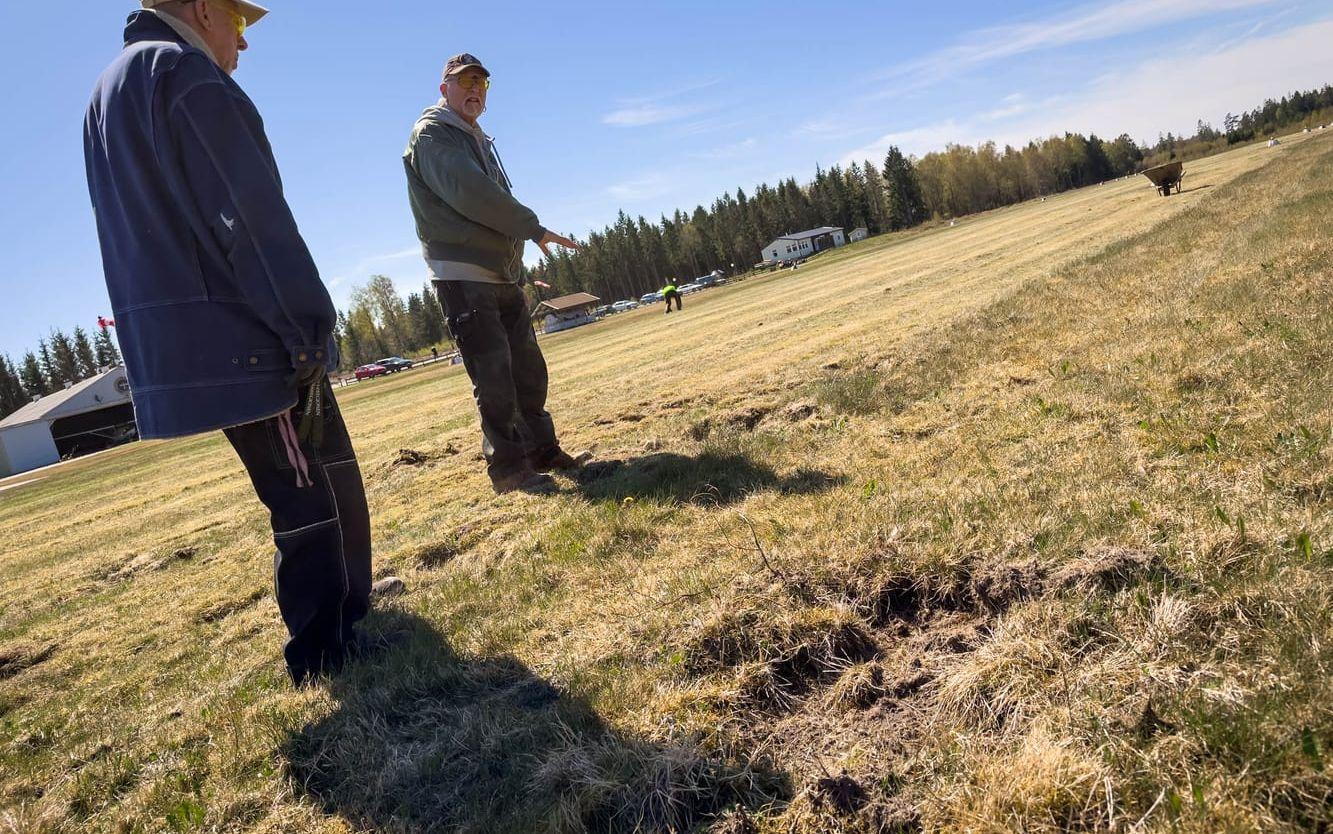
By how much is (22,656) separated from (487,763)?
4.04 meters

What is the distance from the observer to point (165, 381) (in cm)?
265

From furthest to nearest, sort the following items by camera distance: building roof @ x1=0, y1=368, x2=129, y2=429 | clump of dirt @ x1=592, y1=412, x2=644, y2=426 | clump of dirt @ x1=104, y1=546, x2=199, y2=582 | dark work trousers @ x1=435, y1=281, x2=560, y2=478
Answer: building roof @ x1=0, y1=368, x2=129, y2=429 → clump of dirt @ x1=592, y1=412, x2=644, y2=426 → clump of dirt @ x1=104, y1=546, x2=199, y2=582 → dark work trousers @ x1=435, y1=281, x2=560, y2=478

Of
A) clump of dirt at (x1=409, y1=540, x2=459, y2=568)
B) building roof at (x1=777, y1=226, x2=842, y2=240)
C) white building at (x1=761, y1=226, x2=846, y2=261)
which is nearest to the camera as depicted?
clump of dirt at (x1=409, y1=540, x2=459, y2=568)

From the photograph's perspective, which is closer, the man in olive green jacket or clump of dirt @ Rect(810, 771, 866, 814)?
clump of dirt @ Rect(810, 771, 866, 814)

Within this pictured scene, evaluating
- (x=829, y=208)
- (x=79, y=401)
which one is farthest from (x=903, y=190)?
(x=79, y=401)

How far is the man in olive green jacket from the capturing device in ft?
16.2

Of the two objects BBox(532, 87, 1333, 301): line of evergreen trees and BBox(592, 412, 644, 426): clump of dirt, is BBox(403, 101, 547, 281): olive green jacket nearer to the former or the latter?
BBox(592, 412, 644, 426): clump of dirt

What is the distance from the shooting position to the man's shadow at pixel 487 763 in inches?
72.4

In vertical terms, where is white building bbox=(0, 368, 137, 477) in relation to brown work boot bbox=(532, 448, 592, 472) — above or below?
above

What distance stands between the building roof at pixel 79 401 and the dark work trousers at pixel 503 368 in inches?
2428

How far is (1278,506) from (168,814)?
3670 millimetres

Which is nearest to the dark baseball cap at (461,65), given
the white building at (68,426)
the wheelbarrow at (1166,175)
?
the wheelbarrow at (1166,175)

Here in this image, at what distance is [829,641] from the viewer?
7.66 ft

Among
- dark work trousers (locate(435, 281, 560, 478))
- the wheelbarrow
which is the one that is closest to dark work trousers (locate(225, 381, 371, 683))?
dark work trousers (locate(435, 281, 560, 478))
